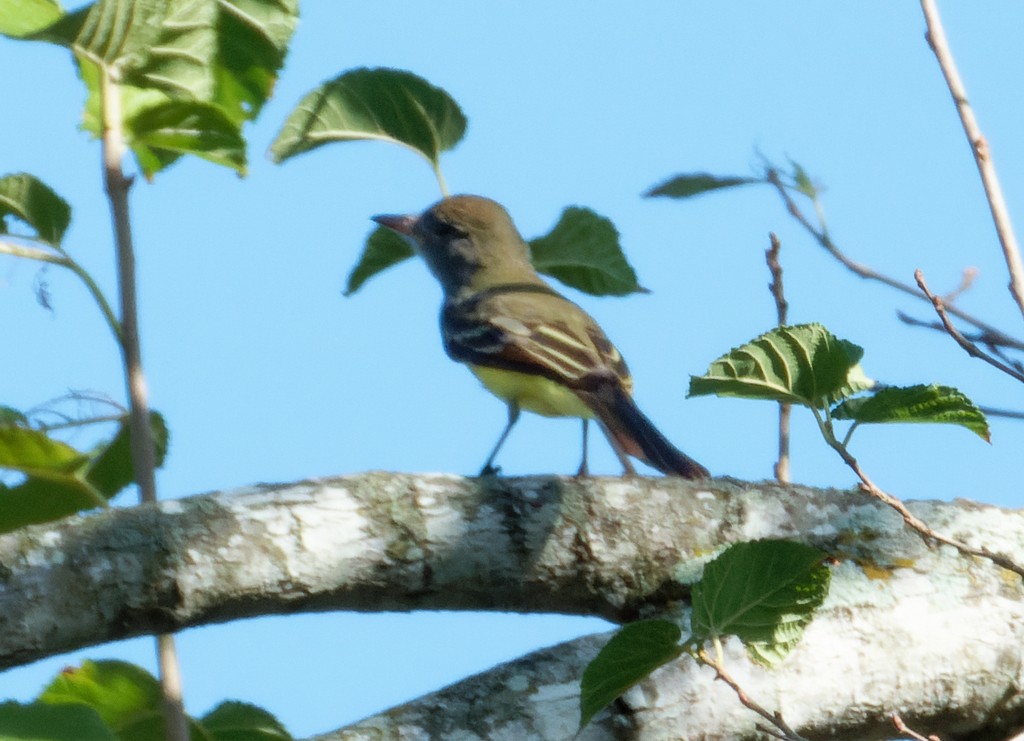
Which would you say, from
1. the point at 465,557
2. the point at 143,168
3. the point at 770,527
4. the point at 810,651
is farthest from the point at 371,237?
the point at 810,651

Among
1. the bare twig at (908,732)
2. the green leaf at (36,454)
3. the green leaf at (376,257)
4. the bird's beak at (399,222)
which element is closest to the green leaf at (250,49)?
the green leaf at (376,257)

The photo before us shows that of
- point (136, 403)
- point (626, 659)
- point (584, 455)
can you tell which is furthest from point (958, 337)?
point (584, 455)

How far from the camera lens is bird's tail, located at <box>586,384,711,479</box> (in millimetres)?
3701

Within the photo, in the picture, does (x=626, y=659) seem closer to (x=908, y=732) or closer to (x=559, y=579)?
(x=908, y=732)

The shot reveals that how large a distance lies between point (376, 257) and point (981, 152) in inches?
73.3

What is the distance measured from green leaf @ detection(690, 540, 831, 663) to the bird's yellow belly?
2071 millimetres

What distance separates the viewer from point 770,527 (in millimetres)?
3227

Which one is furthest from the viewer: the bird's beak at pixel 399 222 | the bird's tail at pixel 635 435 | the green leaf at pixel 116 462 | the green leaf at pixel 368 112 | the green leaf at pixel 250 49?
the bird's beak at pixel 399 222

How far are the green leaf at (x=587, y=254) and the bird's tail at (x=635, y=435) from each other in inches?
22.4

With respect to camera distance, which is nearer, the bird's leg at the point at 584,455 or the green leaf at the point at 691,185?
the green leaf at the point at 691,185

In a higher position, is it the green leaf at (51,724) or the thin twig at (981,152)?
the thin twig at (981,152)

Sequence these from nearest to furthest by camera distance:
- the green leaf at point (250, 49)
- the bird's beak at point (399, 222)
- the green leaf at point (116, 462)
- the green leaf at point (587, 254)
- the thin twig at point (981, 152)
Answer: the thin twig at point (981, 152) < the green leaf at point (116, 462) < the green leaf at point (250, 49) < the green leaf at point (587, 254) < the bird's beak at point (399, 222)

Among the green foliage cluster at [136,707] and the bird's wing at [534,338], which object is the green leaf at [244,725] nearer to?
the green foliage cluster at [136,707]

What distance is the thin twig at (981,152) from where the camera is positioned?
2.10m
